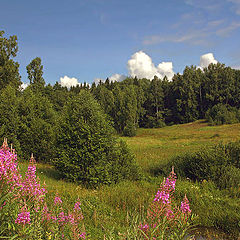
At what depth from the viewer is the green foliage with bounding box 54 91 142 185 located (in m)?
8.84

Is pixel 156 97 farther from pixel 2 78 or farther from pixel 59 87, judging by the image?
pixel 2 78

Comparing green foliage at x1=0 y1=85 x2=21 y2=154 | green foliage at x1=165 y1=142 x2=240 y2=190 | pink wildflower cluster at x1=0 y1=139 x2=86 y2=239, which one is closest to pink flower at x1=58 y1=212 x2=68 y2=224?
pink wildflower cluster at x1=0 y1=139 x2=86 y2=239

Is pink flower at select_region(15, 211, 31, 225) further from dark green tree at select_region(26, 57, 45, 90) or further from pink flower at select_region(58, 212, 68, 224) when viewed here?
dark green tree at select_region(26, 57, 45, 90)

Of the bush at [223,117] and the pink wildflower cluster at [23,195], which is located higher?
Answer: the bush at [223,117]

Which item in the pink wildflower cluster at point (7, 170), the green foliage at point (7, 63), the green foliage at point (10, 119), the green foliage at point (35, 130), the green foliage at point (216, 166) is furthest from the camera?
the green foliage at point (7, 63)

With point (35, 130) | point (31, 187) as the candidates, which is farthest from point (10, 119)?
point (31, 187)

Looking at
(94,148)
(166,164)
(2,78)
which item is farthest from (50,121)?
(2,78)

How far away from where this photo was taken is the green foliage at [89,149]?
884 cm

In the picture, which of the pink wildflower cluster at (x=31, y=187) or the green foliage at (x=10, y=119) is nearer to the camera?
the pink wildflower cluster at (x=31, y=187)

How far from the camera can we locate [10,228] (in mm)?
2812

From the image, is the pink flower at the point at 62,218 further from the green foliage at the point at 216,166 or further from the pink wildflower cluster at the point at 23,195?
the green foliage at the point at 216,166

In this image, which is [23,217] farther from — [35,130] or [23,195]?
[35,130]

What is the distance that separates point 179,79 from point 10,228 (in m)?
77.8

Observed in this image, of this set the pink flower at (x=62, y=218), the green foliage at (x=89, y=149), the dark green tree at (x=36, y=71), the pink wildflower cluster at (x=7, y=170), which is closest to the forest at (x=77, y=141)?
the green foliage at (x=89, y=149)
